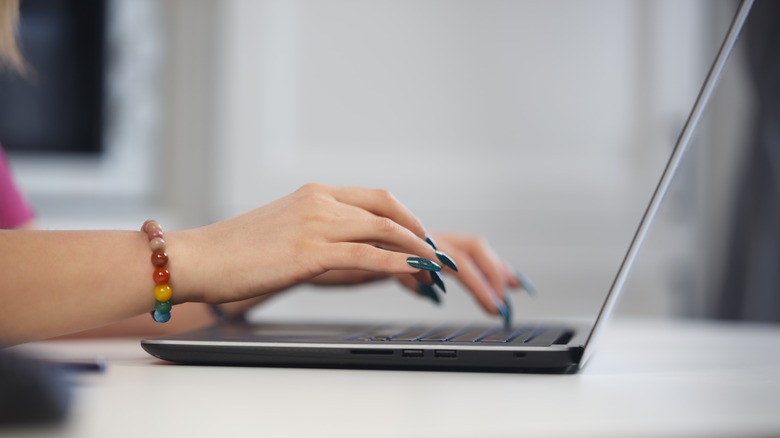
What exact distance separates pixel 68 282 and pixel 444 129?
149 cm

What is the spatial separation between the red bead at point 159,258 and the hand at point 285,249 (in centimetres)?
1

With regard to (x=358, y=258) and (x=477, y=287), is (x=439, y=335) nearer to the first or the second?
(x=358, y=258)

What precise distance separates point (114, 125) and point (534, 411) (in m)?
1.92

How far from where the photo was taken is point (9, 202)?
118 centimetres

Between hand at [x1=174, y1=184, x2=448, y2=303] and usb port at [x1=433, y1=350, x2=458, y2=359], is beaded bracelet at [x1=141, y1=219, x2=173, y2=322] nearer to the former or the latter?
hand at [x1=174, y1=184, x2=448, y2=303]

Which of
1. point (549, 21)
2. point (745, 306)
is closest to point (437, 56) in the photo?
point (549, 21)

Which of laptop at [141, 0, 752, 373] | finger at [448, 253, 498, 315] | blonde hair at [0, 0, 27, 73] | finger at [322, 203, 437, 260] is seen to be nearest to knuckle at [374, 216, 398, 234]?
finger at [322, 203, 437, 260]

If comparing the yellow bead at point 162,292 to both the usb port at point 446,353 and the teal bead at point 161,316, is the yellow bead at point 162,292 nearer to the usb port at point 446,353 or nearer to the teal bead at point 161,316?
the teal bead at point 161,316

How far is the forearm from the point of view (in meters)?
0.62

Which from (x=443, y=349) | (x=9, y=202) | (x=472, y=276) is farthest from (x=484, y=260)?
(x=9, y=202)

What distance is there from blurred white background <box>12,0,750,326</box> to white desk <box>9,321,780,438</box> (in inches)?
52.8

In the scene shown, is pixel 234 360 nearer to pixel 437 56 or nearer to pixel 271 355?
pixel 271 355

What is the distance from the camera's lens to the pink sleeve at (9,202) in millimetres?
1170

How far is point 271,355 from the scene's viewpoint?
605 millimetres
